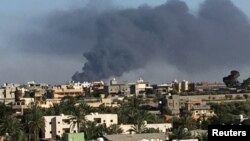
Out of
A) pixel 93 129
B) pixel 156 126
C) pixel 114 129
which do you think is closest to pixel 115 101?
pixel 156 126

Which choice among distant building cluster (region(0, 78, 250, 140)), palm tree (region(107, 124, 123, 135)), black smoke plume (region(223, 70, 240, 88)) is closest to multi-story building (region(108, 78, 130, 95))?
distant building cluster (region(0, 78, 250, 140))

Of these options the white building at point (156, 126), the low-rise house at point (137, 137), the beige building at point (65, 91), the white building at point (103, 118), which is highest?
the beige building at point (65, 91)

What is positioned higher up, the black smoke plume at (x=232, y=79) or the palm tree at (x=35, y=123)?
the black smoke plume at (x=232, y=79)

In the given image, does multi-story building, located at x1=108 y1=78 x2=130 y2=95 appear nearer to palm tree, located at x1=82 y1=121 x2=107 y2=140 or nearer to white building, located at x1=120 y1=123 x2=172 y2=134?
white building, located at x1=120 y1=123 x2=172 y2=134

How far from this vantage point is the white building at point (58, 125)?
80.7 meters

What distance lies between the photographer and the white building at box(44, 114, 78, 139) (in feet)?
265

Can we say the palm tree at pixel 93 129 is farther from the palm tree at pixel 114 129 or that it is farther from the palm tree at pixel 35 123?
the palm tree at pixel 35 123

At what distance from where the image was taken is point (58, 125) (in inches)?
3253

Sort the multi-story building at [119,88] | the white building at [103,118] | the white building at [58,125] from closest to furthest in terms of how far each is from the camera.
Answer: the white building at [58,125] → the white building at [103,118] → the multi-story building at [119,88]

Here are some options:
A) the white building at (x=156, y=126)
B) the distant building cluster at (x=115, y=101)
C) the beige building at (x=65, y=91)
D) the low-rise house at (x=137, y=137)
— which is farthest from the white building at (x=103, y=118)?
the beige building at (x=65, y=91)

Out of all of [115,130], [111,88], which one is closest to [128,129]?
[115,130]

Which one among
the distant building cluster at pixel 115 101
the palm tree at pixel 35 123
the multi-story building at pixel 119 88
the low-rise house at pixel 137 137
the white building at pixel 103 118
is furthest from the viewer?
the multi-story building at pixel 119 88

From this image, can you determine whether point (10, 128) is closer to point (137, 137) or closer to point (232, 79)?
point (137, 137)

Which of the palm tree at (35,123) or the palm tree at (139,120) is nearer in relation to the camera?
the palm tree at (35,123)
